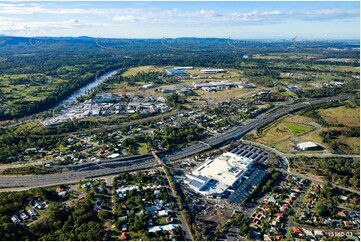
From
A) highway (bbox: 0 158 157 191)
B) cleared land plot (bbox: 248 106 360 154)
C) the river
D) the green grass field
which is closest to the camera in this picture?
highway (bbox: 0 158 157 191)

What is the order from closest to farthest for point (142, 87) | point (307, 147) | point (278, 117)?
point (307, 147) → point (278, 117) → point (142, 87)

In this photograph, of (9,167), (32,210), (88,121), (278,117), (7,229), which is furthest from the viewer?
(278,117)

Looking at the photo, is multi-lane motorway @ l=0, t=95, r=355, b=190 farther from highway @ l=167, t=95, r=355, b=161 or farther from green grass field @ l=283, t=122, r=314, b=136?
green grass field @ l=283, t=122, r=314, b=136

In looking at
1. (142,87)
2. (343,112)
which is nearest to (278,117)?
(343,112)

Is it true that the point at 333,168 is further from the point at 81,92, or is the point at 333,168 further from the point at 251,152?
the point at 81,92

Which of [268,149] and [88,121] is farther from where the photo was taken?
[88,121]

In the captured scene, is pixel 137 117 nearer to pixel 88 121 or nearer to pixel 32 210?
pixel 88 121

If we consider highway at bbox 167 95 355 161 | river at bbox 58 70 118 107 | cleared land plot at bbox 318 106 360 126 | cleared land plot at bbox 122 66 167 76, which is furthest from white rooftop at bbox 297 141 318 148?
cleared land plot at bbox 122 66 167 76
